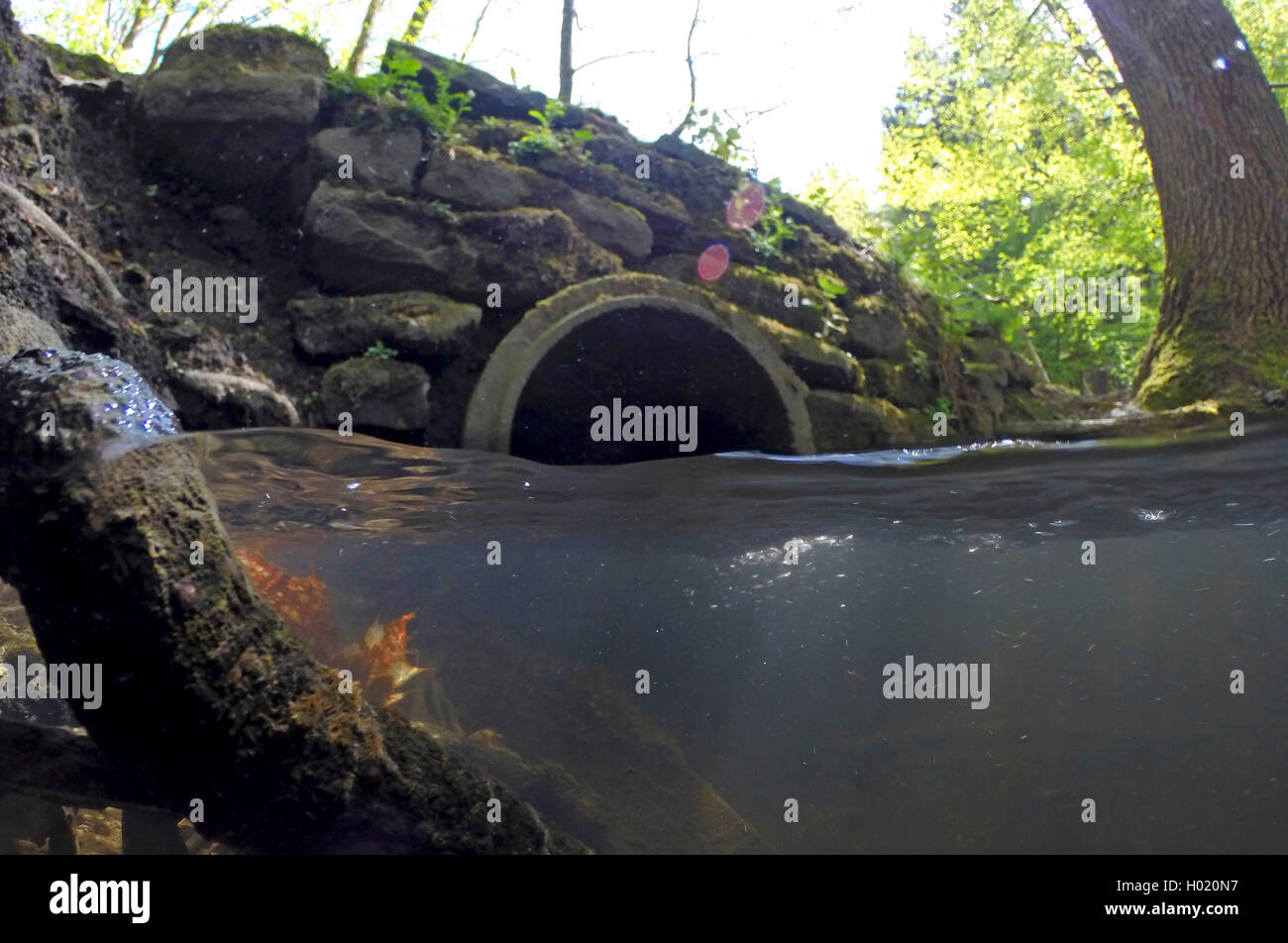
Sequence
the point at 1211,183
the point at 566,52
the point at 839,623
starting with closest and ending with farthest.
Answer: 1. the point at 1211,183
2. the point at 566,52
3. the point at 839,623

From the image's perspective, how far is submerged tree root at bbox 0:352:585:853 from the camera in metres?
4.14

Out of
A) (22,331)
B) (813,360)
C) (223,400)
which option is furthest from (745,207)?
(22,331)

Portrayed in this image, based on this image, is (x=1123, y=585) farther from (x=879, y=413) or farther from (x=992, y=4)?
(x=879, y=413)

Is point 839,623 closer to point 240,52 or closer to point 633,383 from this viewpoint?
point 633,383

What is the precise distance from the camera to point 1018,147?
78.6 feet

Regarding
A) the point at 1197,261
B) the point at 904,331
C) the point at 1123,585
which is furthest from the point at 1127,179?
the point at 904,331

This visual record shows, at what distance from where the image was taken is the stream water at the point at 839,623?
11.0 metres

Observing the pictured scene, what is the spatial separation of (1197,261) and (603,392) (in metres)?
7.91

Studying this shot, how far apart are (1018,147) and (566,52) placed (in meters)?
12.1

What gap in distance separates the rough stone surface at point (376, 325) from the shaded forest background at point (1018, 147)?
6.97 m

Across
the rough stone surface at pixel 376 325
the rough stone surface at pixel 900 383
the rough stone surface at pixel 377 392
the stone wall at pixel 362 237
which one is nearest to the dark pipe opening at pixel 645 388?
the stone wall at pixel 362 237

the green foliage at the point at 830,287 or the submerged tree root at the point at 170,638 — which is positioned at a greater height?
the green foliage at the point at 830,287

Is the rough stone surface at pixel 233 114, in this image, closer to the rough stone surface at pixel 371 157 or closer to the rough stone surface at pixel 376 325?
the rough stone surface at pixel 371 157

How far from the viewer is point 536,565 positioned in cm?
1872
